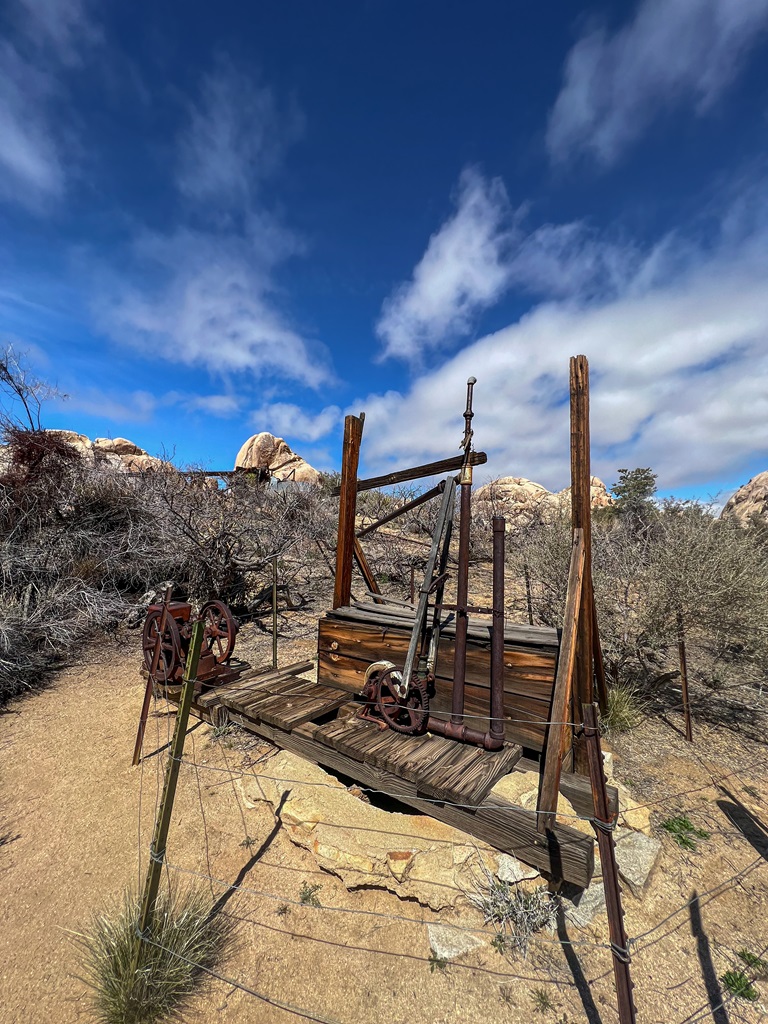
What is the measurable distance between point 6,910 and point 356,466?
4.68m

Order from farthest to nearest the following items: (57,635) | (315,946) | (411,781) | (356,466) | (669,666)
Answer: (57,635) < (669,666) < (356,466) < (411,781) < (315,946)

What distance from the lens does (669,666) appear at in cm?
681

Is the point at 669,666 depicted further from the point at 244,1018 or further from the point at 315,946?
the point at 244,1018

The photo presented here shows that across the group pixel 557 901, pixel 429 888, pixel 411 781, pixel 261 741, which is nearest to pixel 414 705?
pixel 411 781

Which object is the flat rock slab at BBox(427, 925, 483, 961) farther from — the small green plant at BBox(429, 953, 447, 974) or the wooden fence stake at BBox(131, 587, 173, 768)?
the wooden fence stake at BBox(131, 587, 173, 768)

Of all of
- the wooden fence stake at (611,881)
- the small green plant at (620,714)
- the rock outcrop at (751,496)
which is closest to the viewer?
the wooden fence stake at (611,881)

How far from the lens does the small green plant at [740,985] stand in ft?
7.86

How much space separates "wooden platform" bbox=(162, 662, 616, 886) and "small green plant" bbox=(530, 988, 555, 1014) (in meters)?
0.54

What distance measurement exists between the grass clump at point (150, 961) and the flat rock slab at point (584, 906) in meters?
2.19

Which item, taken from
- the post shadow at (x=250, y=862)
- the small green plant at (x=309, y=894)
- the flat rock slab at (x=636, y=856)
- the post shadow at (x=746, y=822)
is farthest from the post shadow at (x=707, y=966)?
the post shadow at (x=250, y=862)

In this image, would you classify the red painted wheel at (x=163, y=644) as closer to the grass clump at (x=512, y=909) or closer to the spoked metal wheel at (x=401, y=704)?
the spoked metal wheel at (x=401, y=704)

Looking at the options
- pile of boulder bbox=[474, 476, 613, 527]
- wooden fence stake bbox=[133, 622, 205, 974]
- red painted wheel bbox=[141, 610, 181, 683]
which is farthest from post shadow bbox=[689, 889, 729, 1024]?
pile of boulder bbox=[474, 476, 613, 527]

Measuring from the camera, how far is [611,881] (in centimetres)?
179

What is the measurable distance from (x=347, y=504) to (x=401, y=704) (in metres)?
2.43
